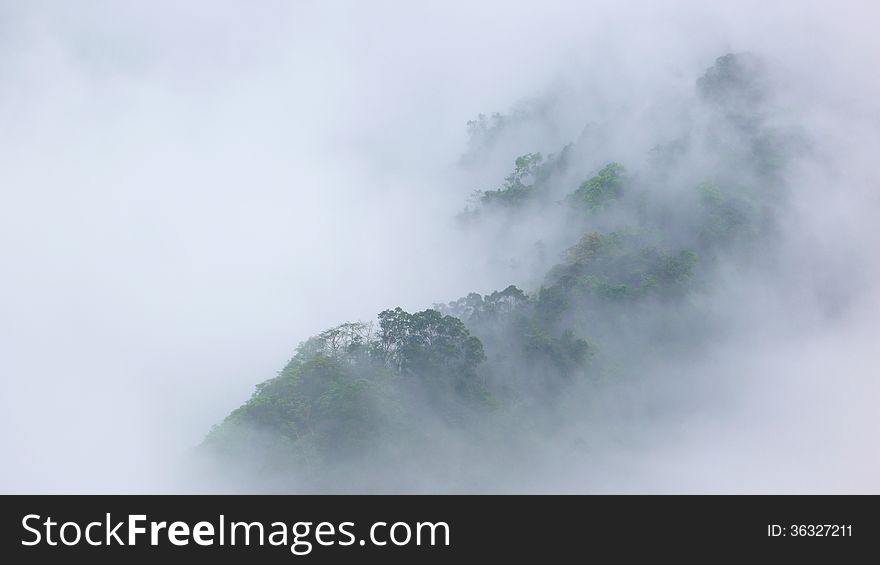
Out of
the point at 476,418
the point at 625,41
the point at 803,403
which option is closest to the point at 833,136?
the point at 803,403

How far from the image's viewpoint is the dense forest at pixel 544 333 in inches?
1469

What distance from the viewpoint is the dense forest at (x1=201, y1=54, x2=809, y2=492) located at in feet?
122

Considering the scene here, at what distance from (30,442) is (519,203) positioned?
28.8m

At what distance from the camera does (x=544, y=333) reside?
4303 centimetres

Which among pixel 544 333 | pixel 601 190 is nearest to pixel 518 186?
pixel 601 190

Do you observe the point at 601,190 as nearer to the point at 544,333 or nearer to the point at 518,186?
the point at 518,186

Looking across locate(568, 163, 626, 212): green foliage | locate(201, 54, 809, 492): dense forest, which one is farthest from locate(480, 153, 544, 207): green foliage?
locate(568, 163, 626, 212): green foliage


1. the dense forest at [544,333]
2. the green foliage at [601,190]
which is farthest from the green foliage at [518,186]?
the green foliage at [601,190]

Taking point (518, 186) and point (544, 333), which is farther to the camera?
point (518, 186)

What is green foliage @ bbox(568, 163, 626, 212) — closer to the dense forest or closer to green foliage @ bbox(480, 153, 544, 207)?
the dense forest

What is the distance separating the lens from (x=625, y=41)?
77.2m

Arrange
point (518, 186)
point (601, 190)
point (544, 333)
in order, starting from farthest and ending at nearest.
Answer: point (518, 186)
point (601, 190)
point (544, 333)

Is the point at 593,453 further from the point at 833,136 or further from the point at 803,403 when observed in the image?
the point at 833,136

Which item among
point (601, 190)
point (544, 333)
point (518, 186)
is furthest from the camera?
point (518, 186)
